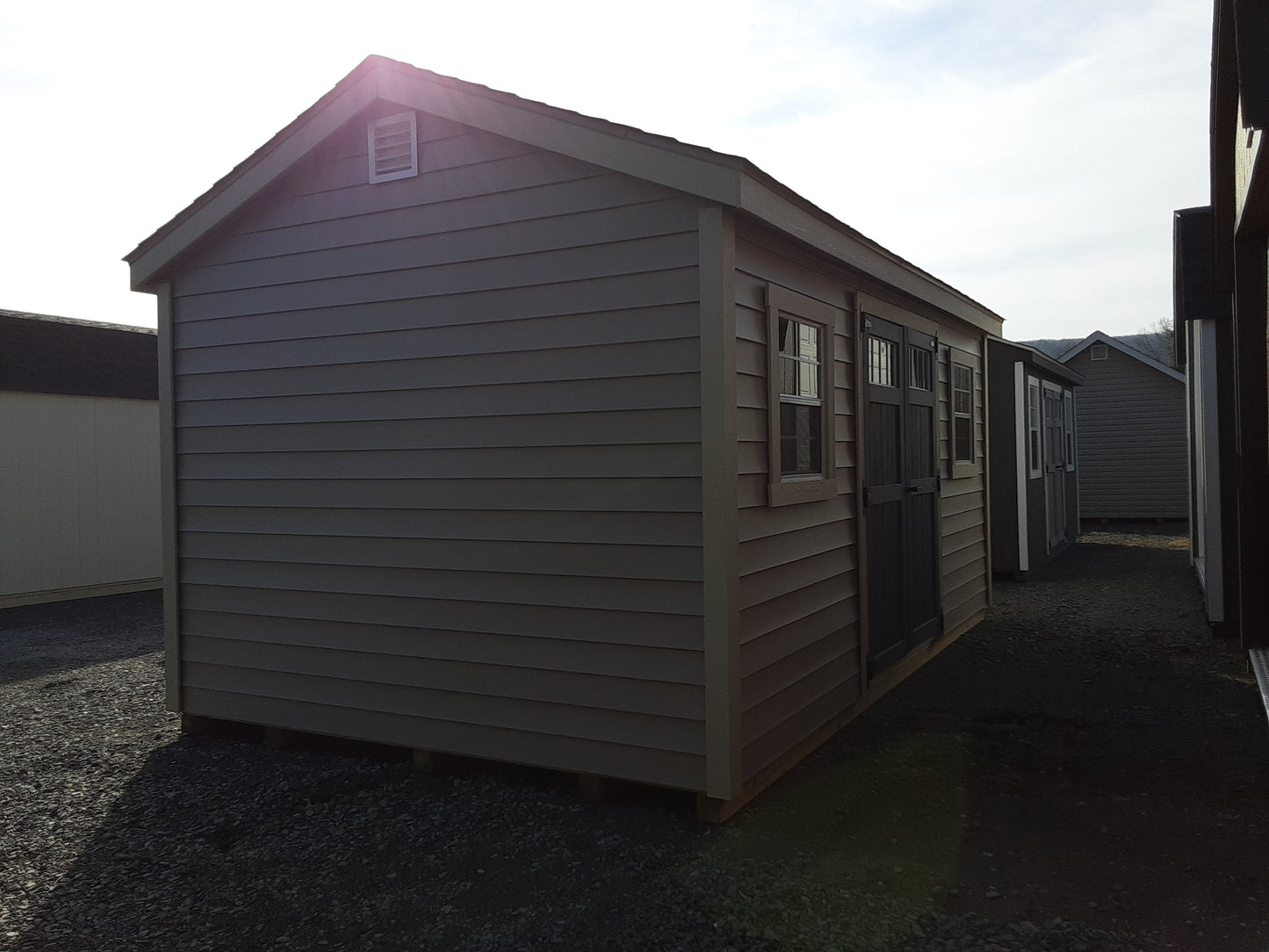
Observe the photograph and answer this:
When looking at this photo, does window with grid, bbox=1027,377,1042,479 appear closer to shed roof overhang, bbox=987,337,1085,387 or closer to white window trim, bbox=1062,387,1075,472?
shed roof overhang, bbox=987,337,1085,387

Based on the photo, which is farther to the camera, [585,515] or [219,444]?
[219,444]

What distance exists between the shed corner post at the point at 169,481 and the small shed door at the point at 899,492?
422 centimetres

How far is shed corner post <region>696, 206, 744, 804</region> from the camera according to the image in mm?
4324

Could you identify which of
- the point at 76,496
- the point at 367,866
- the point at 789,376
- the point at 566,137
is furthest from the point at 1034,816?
the point at 76,496

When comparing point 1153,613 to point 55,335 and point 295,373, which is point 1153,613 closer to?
point 295,373

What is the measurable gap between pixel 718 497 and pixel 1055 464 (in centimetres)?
1216

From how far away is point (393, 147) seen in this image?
5273mm

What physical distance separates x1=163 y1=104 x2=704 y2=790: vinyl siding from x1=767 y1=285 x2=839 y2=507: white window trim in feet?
1.81

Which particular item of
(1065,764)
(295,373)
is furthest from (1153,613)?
(295,373)

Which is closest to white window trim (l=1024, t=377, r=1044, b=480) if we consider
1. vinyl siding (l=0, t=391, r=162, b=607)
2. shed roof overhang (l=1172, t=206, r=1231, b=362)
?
shed roof overhang (l=1172, t=206, r=1231, b=362)

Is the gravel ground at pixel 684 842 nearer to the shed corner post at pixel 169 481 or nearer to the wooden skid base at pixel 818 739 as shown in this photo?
the wooden skid base at pixel 818 739

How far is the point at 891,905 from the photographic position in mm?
3570

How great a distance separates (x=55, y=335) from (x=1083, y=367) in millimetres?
19030

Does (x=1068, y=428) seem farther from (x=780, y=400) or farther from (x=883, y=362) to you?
(x=780, y=400)
